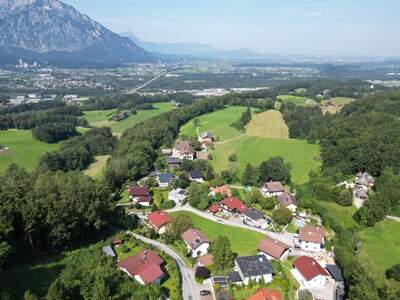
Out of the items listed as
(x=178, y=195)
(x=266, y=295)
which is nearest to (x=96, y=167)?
(x=178, y=195)

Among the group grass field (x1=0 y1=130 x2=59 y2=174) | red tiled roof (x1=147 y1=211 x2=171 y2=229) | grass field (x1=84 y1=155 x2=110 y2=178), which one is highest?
red tiled roof (x1=147 y1=211 x2=171 y2=229)

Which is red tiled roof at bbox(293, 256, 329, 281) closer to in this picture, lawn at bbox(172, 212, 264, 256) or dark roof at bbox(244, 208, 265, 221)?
lawn at bbox(172, 212, 264, 256)

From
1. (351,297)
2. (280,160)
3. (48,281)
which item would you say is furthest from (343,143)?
(48,281)

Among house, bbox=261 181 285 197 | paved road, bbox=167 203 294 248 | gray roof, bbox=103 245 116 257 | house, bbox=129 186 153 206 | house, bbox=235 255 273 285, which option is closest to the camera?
house, bbox=235 255 273 285

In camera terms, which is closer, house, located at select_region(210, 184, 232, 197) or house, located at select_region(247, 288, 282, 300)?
house, located at select_region(247, 288, 282, 300)

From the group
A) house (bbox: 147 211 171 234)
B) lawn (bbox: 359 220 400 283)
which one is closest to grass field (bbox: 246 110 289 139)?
lawn (bbox: 359 220 400 283)

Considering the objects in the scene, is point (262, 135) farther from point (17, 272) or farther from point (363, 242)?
point (17, 272)

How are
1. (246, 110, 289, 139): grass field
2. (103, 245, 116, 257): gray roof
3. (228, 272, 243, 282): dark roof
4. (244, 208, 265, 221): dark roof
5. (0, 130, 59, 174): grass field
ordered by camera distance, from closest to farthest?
(228, 272, 243, 282): dark roof → (103, 245, 116, 257): gray roof → (244, 208, 265, 221): dark roof → (0, 130, 59, 174): grass field → (246, 110, 289, 139): grass field
